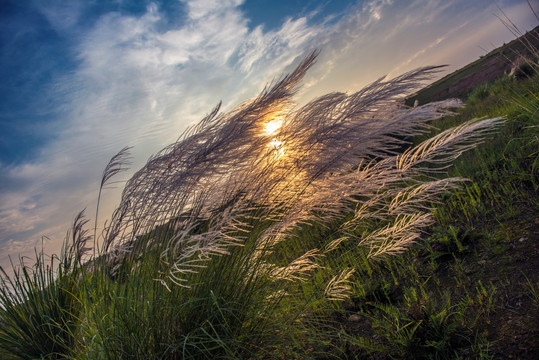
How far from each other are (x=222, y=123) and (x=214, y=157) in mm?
269

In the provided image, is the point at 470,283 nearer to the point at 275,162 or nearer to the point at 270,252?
the point at 270,252

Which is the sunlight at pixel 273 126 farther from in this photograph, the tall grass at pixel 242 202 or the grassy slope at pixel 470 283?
the grassy slope at pixel 470 283

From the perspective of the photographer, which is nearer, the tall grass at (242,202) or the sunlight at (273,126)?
the tall grass at (242,202)

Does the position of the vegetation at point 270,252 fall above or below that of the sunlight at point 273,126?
below

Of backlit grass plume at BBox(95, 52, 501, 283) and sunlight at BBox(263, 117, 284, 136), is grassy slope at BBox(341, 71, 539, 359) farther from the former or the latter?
sunlight at BBox(263, 117, 284, 136)

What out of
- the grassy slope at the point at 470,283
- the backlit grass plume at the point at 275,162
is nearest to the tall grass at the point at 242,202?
the backlit grass plume at the point at 275,162

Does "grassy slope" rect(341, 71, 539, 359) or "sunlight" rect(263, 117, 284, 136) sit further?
"sunlight" rect(263, 117, 284, 136)

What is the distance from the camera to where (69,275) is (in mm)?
2955

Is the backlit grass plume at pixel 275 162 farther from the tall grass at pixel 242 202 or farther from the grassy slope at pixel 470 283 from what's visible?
the grassy slope at pixel 470 283

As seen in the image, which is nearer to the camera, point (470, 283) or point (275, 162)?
point (275, 162)

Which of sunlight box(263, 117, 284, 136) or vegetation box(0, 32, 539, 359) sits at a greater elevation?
sunlight box(263, 117, 284, 136)

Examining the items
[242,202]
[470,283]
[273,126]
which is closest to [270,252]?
[242,202]

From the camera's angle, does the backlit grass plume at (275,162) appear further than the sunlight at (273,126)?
No

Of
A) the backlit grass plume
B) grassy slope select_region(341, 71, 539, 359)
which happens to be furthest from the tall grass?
grassy slope select_region(341, 71, 539, 359)
